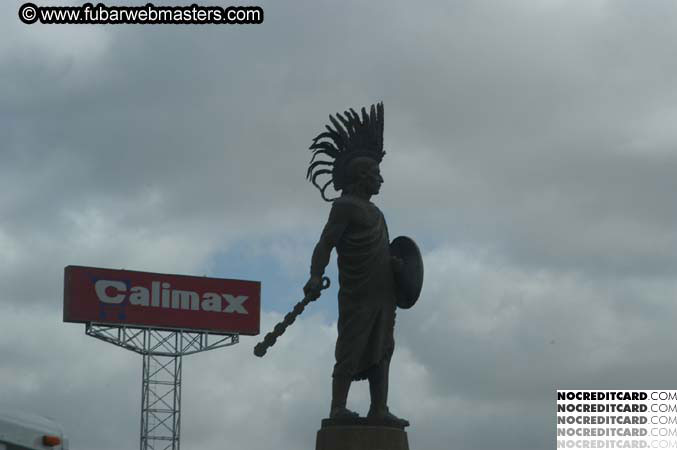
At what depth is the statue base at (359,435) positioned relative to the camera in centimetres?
1619

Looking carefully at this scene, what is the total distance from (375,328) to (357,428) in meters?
1.27

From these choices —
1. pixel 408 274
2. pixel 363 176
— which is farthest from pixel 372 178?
pixel 408 274

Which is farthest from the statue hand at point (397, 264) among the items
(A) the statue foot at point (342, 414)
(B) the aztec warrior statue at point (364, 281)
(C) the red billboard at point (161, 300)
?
(C) the red billboard at point (161, 300)

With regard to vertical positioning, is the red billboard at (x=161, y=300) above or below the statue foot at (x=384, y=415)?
above

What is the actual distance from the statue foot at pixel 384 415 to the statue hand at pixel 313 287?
1491mm

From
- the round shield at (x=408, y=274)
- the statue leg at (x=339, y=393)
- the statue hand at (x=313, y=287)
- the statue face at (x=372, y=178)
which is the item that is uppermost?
the statue face at (x=372, y=178)

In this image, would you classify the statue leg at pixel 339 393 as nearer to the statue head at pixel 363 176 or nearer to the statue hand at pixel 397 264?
the statue hand at pixel 397 264

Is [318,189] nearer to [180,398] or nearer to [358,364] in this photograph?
[358,364]

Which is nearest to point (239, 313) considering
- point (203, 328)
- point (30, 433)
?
point (203, 328)

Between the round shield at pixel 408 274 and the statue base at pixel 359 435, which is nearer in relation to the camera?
the statue base at pixel 359 435

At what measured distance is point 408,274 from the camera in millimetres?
16891

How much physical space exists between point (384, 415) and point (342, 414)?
49 centimetres

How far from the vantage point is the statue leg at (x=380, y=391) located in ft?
54.6

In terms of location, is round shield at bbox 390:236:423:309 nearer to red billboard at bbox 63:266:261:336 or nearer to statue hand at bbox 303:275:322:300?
statue hand at bbox 303:275:322:300
